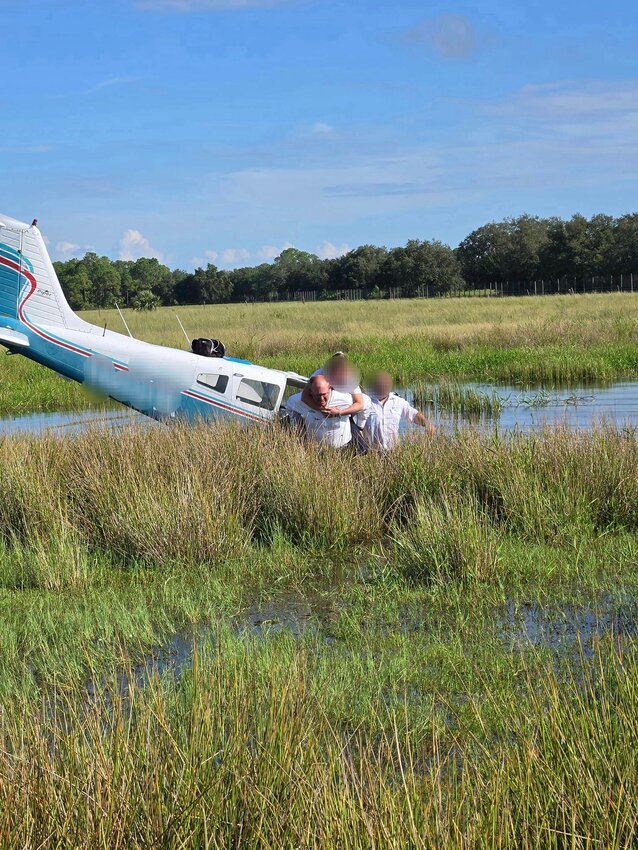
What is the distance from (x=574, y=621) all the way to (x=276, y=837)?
3341 mm

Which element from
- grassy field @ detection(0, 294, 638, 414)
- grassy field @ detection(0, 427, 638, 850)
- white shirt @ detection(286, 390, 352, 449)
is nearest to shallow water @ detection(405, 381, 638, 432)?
grassy field @ detection(0, 294, 638, 414)

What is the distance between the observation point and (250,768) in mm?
2945

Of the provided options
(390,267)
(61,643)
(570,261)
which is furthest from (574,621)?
(390,267)

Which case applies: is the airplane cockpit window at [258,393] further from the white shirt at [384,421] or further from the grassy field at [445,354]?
the grassy field at [445,354]

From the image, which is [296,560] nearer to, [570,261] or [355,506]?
[355,506]

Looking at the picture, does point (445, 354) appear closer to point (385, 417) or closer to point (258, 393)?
point (258, 393)

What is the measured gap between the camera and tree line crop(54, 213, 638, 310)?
90000 millimetres

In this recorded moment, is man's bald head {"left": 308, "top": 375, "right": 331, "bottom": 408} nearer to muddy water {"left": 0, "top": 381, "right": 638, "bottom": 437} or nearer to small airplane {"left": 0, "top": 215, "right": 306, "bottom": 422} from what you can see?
small airplane {"left": 0, "top": 215, "right": 306, "bottom": 422}

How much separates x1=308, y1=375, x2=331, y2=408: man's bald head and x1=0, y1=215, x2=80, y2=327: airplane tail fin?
7.60 m

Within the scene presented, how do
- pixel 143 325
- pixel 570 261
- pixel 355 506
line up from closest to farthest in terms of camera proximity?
1. pixel 355 506
2. pixel 143 325
3. pixel 570 261

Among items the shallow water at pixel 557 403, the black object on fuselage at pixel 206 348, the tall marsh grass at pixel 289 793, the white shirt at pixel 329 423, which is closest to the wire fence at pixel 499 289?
the shallow water at pixel 557 403

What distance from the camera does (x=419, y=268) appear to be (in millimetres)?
99312

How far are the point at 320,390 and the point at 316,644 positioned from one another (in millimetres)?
4211

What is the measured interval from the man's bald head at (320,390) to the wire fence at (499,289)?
72.4m
